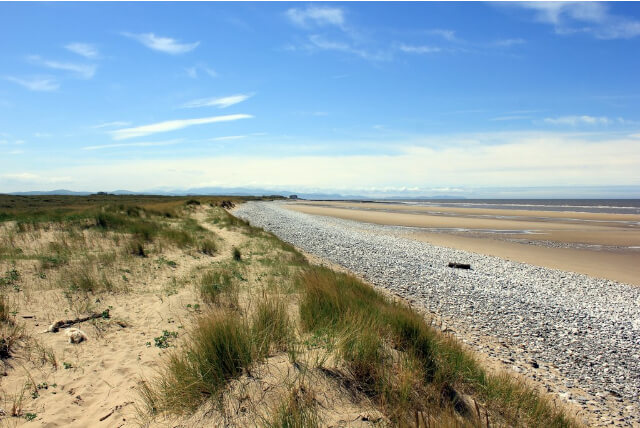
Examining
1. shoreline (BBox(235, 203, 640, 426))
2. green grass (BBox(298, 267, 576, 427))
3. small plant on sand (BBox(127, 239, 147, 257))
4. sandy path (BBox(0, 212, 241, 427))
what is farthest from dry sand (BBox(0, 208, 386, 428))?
shoreline (BBox(235, 203, 640, 426))

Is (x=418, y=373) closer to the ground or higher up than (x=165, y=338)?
higher up

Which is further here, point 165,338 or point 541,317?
point 541,317

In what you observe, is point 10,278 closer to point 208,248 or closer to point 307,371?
point 208,248

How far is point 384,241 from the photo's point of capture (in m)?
21.4

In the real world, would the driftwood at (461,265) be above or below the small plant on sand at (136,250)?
below

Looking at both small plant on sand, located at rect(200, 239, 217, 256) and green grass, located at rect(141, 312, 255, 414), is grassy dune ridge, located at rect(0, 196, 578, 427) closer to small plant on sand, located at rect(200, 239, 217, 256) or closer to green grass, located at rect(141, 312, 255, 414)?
green grass, located at rect(141, 312, 255, 414)

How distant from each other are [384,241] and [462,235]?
8.11 meters

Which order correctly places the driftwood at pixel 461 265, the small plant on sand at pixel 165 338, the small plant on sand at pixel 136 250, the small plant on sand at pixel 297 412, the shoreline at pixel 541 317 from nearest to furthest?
1. the small plant on sand at pixel 297 412
2. the shoreline at pixel 541 317
3. the small plant on sand at pixel 165 338
4. the small plant on sand at pixel 136 250
5. the driftwood at pixel 461 265

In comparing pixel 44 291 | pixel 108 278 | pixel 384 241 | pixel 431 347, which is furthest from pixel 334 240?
pixel 431 347

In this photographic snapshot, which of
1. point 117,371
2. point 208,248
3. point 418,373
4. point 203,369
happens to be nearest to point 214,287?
point 117,371

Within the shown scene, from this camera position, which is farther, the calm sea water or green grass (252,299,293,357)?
the calm sea water

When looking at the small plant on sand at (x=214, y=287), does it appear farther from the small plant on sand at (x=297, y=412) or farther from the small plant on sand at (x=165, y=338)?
the small plant on sand at (x=297, y=412)

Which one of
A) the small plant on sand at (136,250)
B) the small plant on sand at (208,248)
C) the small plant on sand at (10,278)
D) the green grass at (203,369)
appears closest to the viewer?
the green grass at (203,369)

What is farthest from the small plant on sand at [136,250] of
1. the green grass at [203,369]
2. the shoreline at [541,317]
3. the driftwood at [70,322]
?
the green grass at [203,369]
